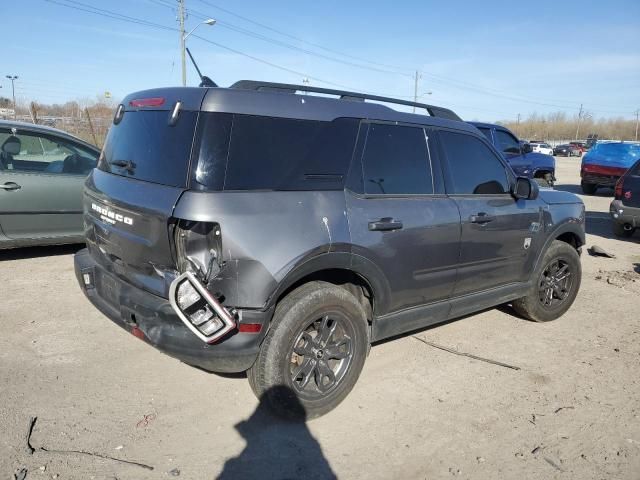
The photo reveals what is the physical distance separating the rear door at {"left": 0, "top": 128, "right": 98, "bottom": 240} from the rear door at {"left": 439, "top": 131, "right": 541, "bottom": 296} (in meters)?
4.54

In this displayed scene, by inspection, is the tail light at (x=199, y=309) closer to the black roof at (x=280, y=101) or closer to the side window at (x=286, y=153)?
the side window at (x=286, y=153)

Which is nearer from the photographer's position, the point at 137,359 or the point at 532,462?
the point at 532,462

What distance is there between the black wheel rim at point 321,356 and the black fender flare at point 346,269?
298 mm

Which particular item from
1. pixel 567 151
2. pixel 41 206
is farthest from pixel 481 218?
pixel 567 151

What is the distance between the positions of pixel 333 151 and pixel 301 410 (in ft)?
5.30

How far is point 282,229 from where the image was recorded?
9.04 feet

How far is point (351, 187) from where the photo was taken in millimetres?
3180

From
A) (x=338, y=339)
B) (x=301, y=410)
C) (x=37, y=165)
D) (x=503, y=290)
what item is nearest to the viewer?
(x=301, y=410)

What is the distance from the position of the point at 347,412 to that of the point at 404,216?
4.45 feet

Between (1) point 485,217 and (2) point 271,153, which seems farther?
(1) point 485,217

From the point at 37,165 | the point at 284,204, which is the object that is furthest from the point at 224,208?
the point at 37,165

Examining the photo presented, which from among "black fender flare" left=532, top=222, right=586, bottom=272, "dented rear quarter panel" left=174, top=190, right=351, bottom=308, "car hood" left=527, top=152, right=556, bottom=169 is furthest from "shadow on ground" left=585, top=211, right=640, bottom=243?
"dented rear quarter panel" left=174, top=190, right=351, bottom=308

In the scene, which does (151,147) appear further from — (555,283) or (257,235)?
(555,283)

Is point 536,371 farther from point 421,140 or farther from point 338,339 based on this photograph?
point 421,140
